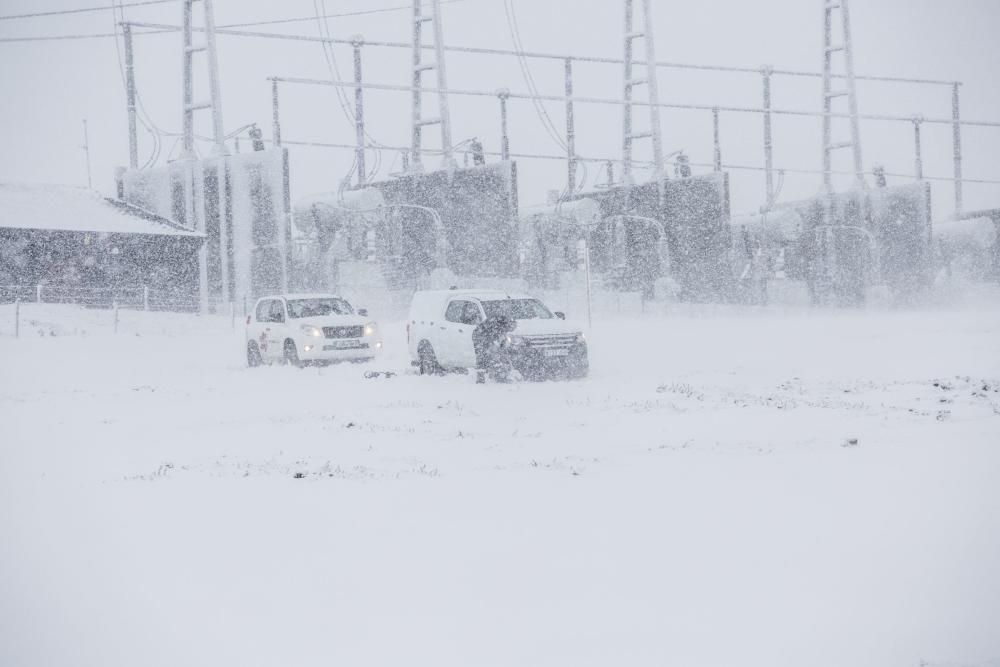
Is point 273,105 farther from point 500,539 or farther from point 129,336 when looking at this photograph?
point 500,539

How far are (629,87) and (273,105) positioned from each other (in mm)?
13528

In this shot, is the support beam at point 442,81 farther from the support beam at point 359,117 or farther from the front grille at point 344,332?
the front grille at point 344,332

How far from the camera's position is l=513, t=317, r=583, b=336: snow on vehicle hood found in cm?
1973

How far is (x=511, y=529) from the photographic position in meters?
7.86

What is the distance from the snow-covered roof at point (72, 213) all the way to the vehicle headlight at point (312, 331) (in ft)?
69.2

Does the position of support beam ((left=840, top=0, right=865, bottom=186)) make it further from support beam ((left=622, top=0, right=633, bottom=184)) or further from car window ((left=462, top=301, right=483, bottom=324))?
car window ((left=462, top=301, right=483, bottom=324))

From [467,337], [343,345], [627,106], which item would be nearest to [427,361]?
[467,337]

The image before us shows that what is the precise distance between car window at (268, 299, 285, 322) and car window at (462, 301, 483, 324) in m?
4.98

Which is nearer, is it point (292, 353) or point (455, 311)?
point (455, 311)

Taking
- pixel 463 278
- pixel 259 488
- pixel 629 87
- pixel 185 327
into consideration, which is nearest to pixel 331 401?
pixel 259 488

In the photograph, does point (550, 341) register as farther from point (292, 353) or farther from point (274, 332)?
point (274, 332)

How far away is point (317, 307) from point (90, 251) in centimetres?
2115

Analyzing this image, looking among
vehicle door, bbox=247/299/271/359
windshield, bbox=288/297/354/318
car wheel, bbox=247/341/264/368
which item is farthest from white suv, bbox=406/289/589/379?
car wheel, bbox=247/341/264/368

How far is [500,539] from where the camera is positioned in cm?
757
